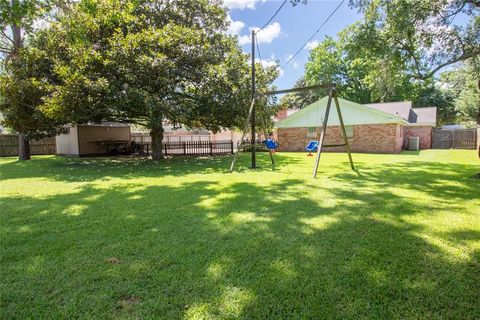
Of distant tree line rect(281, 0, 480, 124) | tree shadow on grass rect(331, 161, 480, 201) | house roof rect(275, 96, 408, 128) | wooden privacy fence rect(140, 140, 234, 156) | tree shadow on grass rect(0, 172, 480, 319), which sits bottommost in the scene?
tree shadow on grass rect(0, 172, 480, 319)

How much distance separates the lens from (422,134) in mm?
22594

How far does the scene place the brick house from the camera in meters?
17.9

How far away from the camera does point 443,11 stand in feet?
29.5

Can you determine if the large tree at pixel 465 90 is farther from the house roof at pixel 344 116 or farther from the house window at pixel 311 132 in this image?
the house window at pixel 311 132

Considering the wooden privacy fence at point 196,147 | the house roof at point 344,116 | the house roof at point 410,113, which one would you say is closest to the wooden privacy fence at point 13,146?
the wooden privacy fence at point 196,147

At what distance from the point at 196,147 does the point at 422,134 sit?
18.3 meters

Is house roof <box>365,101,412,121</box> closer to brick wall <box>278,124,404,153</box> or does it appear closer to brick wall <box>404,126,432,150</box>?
brick wall <box>404,126,432,150</box>

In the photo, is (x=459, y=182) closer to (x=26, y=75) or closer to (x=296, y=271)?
(x=296, y=271)

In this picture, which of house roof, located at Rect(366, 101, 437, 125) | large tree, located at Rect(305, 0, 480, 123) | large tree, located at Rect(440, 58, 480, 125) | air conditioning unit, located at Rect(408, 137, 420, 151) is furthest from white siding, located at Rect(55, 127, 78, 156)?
large tree, located at Rect(440, 58, 480, 125)

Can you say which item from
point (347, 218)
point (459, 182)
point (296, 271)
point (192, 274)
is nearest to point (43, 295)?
point (192, 274)

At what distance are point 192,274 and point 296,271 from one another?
939 mm

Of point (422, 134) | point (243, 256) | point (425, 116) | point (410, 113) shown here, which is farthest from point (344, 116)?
point (243, 256)

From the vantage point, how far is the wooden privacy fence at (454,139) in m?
21.8

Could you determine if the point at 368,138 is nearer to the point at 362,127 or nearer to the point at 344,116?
the point at 362,127
